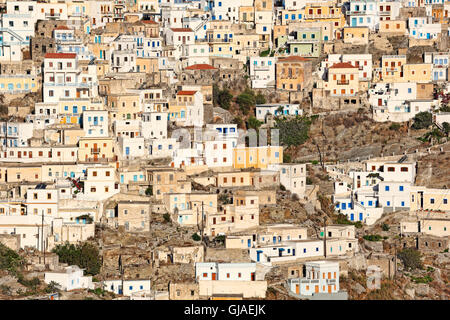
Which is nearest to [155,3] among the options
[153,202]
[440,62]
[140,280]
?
[440,62]

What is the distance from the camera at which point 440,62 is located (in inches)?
1641

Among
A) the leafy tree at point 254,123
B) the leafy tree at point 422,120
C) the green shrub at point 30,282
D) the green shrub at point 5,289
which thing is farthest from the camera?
the leafy tree at point 254,123

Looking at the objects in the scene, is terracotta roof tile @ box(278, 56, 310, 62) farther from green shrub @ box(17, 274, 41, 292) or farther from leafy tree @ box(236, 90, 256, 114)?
green shrub @ box(17, 274, 41, 292)

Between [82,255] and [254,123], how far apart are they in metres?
12.6

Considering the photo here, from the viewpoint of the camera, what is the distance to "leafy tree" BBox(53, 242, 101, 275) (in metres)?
28.0

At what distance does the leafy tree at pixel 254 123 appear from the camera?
126 ft

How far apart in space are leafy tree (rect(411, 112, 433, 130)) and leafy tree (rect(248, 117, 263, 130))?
633 centimetres

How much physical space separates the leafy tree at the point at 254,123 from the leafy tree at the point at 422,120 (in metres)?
6.33

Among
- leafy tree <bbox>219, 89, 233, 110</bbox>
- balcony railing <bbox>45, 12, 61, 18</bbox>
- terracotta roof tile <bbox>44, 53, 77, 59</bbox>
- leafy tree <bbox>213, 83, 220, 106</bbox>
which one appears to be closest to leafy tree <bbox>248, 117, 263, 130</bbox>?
leafy tree <bbox>219, 89, 233, 110</bbox>

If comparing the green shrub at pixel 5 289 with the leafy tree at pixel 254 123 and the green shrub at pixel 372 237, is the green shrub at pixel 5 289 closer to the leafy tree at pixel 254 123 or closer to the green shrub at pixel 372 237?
the green shrub at pixel 372 237

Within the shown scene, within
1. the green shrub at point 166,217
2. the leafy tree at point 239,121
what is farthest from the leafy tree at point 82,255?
the leafy tree at point 239,121

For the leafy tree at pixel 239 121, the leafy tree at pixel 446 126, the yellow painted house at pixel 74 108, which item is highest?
the yellow painted house at pixel 74 108

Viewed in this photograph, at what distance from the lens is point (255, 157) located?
35125mm

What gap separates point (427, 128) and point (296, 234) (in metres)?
10.7
